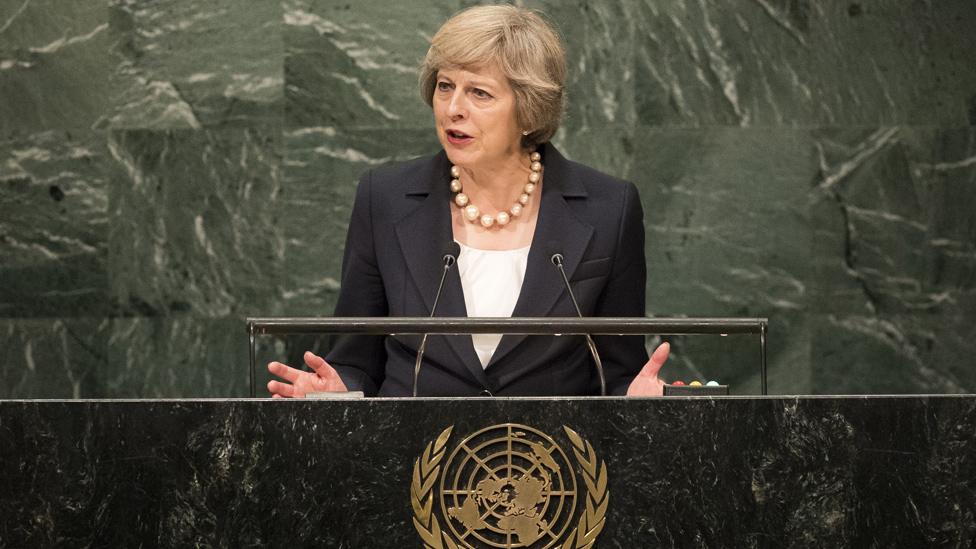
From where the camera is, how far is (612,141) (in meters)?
4.68

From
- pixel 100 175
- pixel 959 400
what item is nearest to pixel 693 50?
pixel 100 175

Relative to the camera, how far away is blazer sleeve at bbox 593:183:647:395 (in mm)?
3039

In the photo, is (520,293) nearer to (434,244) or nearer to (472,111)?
(434,244)

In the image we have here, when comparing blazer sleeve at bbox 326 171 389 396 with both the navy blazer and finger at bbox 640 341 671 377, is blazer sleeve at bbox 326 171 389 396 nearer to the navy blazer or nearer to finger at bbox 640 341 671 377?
the navy blazer

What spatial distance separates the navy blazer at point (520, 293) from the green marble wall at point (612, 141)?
147 cm

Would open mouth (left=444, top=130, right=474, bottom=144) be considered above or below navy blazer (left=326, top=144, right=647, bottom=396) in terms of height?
above

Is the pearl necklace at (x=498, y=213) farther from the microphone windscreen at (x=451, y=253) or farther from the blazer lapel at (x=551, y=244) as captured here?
the microphone windscreen at (x=451, y=253)

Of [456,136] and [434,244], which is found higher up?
[456,136]

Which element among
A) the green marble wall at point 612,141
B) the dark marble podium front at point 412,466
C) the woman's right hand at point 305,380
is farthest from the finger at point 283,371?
the green marble wall at point 612,141

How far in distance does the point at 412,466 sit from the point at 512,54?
4.35ft

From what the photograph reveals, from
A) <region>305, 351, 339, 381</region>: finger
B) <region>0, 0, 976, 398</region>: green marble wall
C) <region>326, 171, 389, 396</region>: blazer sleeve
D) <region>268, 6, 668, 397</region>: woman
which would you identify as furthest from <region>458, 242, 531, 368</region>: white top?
<region>0, 0, 976, 398</region>: green marble wall

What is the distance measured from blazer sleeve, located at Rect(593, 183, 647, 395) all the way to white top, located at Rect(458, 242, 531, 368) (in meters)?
0.22

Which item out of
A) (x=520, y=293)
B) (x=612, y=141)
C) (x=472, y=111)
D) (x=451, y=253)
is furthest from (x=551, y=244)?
(x=612, y=141)

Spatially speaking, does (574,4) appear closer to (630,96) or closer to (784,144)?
(630,96)
